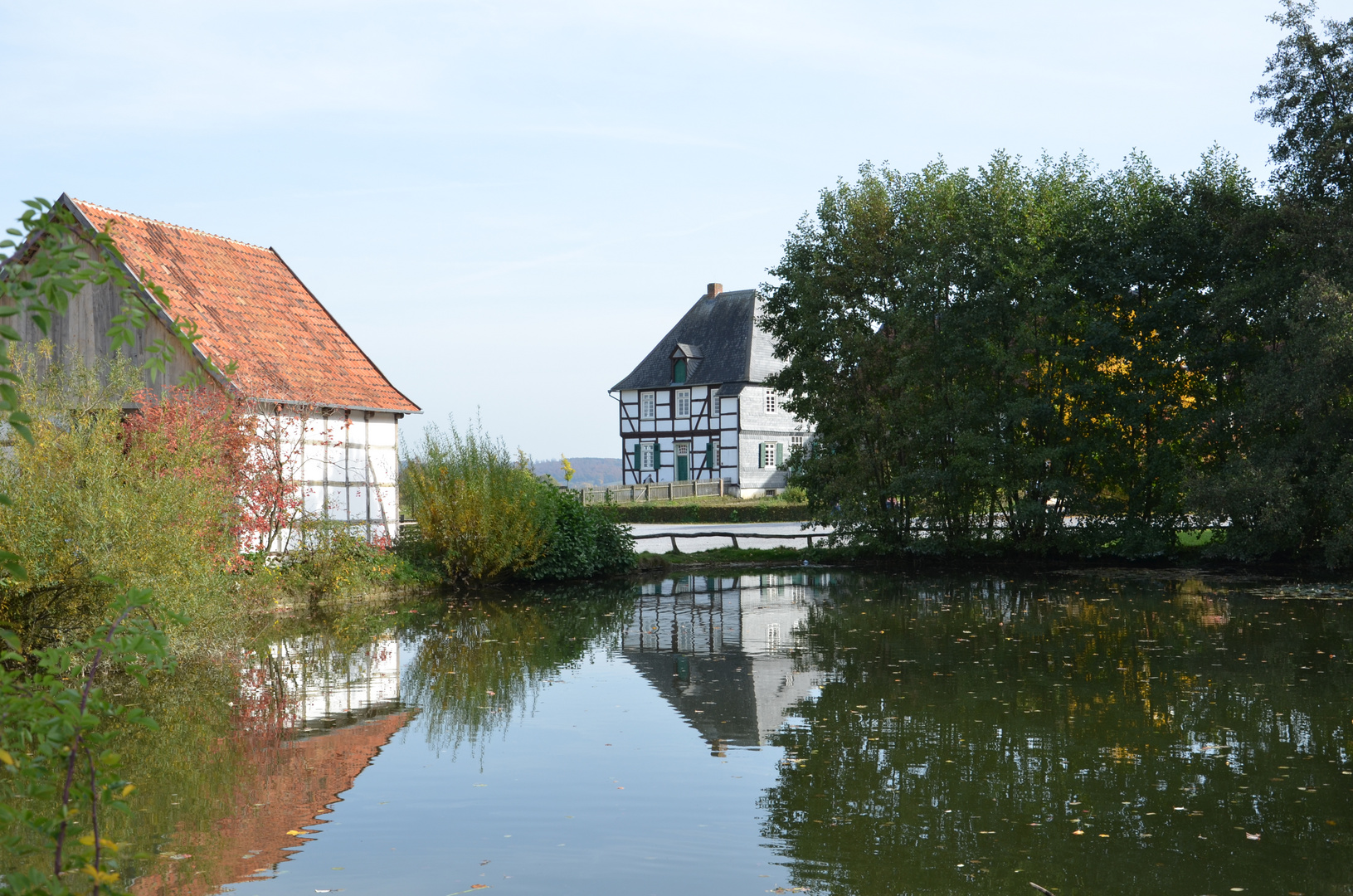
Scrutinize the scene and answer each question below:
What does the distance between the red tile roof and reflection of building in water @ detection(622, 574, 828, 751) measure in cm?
733

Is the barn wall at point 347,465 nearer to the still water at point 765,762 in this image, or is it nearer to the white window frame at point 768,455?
the still water at point 765,762

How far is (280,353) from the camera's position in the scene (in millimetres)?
22297

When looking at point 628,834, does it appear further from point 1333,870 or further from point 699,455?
point 699,455

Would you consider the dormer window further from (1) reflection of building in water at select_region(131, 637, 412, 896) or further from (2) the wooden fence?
(1) reflection of building in water at select_region(131, 637, 412, 896)

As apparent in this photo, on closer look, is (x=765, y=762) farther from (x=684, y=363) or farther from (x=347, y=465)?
(x=684, y=363)

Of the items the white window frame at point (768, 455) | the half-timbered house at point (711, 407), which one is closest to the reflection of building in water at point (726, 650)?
the half-timbered house at point (711, 407)

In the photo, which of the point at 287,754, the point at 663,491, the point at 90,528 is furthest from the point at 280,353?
the point at 663,491

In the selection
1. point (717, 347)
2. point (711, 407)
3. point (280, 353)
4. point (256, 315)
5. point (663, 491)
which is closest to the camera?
point (280, 353)

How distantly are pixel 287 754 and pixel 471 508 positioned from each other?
13088 mm

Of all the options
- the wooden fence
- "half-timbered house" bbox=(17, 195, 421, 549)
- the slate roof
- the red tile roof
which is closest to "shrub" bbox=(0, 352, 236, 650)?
"half-timbered house" bbox=(17, 195, 421, 549)

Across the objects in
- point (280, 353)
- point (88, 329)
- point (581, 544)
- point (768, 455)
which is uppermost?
point (88, 329)

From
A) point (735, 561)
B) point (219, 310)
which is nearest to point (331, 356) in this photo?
point (219, 310)

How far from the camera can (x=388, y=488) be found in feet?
78.4

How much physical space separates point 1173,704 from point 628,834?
19.4 ft
